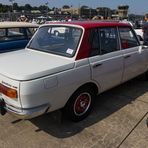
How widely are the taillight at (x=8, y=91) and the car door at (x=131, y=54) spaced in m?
2.57

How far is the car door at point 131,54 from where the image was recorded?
5.16 metres

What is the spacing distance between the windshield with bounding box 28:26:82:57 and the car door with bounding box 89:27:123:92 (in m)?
0.34

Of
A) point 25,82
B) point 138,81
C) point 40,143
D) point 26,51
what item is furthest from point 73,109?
point 138,81

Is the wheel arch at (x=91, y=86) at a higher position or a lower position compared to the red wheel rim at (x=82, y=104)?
higher

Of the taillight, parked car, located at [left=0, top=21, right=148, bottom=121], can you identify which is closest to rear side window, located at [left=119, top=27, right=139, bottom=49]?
parked car, located at [left=0, top=21, right=148, bottom=121]

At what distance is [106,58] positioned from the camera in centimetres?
458

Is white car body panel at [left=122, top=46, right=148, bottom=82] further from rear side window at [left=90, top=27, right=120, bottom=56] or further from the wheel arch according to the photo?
the wheel arch

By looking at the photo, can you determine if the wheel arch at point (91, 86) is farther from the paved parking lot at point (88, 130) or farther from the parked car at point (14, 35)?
the parked car at point (14, 35)

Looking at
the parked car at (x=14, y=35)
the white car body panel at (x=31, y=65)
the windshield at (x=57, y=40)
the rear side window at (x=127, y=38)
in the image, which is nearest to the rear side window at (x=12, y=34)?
the parked car at (x=14, y=35)

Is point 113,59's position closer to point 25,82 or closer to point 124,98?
point 124,98

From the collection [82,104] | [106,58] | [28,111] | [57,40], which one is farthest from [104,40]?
[28,111]

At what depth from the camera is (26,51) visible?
187 inches

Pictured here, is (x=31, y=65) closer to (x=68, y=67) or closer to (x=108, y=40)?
(x=68, y=67)

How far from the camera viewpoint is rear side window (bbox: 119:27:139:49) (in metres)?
5.14
